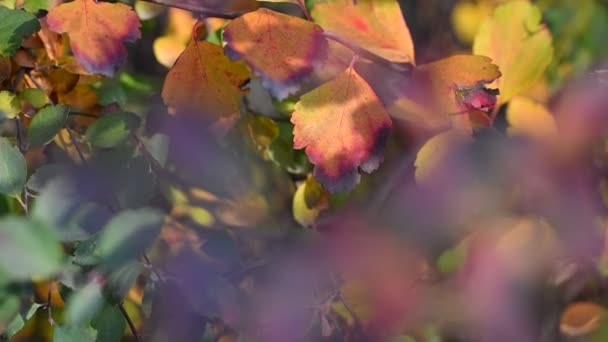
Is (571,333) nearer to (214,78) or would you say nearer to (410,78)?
(410,78)

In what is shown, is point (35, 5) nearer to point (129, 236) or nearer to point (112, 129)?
point (112, 129)

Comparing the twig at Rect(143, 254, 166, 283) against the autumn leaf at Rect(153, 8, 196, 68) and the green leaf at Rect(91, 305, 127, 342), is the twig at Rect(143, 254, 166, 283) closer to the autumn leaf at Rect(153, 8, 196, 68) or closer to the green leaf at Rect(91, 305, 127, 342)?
the green leaf at Rect(91, 305, 127, 342)

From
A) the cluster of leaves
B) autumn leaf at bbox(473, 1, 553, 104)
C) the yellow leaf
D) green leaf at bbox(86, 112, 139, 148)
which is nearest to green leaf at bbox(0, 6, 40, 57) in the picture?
the cluster of leaves

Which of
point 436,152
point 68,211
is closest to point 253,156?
point 436,152

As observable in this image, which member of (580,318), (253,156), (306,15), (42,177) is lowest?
(580,318)

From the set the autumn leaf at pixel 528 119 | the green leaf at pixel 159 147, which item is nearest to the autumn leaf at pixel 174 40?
the green leaf at pixel 159 147

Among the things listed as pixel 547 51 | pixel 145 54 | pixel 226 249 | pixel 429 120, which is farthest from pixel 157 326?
pixel 145 54
